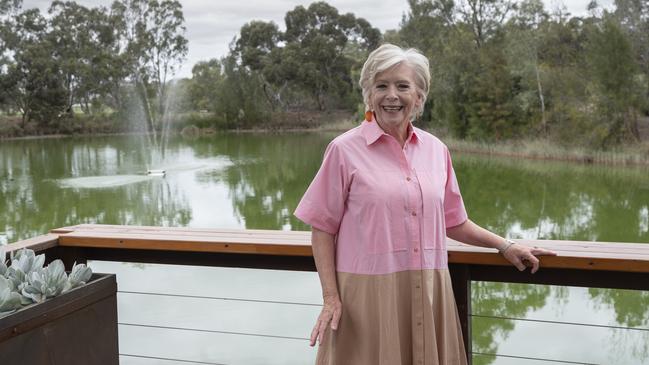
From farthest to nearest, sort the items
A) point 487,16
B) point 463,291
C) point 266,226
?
point 487,16, point 266,226, point 463,291

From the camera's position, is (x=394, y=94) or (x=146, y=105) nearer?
(x=394, y=94)

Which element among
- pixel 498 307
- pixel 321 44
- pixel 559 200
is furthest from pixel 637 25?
pixel 321 44

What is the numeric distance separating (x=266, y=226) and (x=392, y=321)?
7997mm

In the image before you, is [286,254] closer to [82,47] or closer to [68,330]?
[68,330]

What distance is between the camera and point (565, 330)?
5219 millimetres

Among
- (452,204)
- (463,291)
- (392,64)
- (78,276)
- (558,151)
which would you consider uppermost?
(392,64)

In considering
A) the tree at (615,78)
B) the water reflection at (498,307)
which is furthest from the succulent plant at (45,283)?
the tree at (615,78)

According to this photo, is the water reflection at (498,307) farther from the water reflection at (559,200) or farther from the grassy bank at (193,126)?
the grassy bank at (193,126)

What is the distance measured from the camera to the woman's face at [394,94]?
4.73 feet

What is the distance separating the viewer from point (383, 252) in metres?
1.40

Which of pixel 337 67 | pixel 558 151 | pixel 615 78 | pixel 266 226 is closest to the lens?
pixel 266 226

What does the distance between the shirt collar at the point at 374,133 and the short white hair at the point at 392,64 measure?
0.05 meters

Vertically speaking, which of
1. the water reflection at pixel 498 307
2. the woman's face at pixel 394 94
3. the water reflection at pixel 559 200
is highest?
the woman's face at pixel 394 94

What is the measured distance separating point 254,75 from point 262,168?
21211mm
